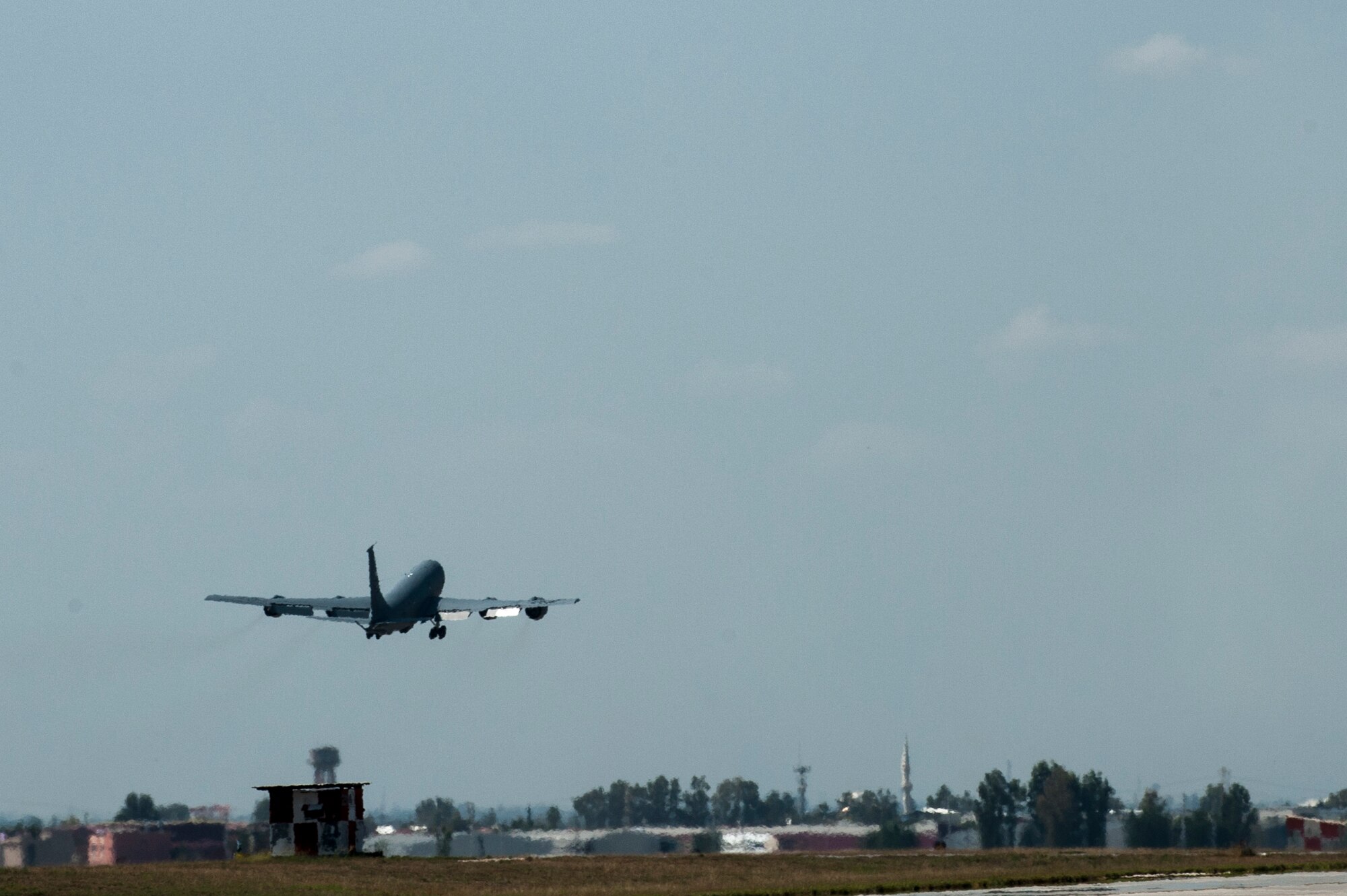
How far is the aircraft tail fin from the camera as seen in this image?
129 m

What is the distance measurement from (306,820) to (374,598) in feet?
50.8

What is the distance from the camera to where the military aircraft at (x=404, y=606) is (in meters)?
129

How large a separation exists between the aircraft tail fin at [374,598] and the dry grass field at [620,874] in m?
17.0

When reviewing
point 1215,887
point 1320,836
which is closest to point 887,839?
point 1320,836

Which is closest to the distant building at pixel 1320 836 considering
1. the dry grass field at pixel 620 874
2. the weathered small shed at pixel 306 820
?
the dry grass field at pixel 620 874

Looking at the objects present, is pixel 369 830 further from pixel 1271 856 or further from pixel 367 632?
pixel 1271 856

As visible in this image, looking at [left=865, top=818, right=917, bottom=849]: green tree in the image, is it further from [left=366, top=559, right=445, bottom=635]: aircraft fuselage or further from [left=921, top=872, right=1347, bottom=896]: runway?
[left=921, top=872, right=1347, bottom=896]: runway

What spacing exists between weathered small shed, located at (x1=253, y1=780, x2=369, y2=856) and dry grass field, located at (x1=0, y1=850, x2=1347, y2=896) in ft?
8.72

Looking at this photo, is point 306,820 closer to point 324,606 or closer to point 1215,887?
point 324,606

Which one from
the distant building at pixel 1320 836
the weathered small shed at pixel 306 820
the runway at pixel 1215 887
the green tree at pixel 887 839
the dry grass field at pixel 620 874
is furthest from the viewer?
the green tree at pixel 887 839

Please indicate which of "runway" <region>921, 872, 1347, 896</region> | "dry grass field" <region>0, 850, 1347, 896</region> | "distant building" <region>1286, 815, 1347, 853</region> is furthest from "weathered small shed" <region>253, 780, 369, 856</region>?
"distant building" <region>1286, 815, 1347, 853</region>

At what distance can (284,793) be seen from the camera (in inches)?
4909

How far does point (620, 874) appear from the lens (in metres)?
113

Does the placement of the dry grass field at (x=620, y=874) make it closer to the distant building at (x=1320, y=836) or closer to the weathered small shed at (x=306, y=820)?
the weathered small shed at (x=306, y=820)
